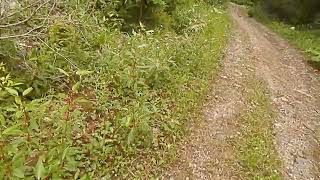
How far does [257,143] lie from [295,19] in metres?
12.5

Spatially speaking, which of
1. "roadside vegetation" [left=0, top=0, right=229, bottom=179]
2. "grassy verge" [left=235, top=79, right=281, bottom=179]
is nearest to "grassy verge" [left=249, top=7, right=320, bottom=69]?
"roadside vegetation" [left=0, top=0, right=229, bottom=179]

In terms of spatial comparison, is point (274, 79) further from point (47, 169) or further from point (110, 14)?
point (47, 169)

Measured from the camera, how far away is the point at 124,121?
199 inches

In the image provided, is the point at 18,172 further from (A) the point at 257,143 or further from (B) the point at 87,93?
(A) the point at 257,143

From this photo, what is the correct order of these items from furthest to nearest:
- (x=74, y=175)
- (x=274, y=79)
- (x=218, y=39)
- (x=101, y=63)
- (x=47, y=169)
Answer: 1. (x=218, y=39)
2. (x=274, y=79)
3. (x=101, y=63)
4. (x=74, y=175)
5. (x=47, y=169)

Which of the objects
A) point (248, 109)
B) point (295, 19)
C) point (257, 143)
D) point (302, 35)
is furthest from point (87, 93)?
point (295, 19)

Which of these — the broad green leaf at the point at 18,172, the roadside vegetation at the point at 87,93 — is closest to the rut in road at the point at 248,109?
the roadside vegetation at the point at 87,93

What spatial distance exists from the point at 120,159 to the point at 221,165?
56.4 inches

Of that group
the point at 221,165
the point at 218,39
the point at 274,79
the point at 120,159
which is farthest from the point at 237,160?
the point at 218,39

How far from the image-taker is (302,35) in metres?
13.5

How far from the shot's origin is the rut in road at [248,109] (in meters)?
5.29

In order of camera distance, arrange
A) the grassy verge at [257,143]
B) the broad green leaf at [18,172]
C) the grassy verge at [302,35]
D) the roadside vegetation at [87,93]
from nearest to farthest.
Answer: the broad green leaf at [18,172] → the roadside vegetation at [87,93] → the grassy verge at [257,143] → the grassy verge at [302,35]

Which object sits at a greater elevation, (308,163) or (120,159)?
(120,159)

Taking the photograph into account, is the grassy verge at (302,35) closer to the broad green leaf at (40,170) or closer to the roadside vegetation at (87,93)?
the roadside vegetation at (87,93)
